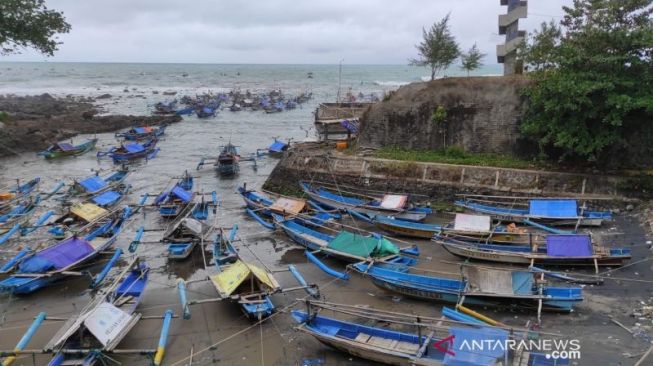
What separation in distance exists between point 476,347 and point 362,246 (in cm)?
724

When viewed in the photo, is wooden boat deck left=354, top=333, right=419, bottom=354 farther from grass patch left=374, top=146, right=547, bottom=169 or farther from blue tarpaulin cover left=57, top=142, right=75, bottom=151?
blue tarpaulin cover left=57, top=142, right=75, bottom=151

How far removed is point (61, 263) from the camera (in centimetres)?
1572

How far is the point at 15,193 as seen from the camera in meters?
24.9

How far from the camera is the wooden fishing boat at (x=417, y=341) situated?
30.6ft

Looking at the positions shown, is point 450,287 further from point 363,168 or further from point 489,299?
point 363,168

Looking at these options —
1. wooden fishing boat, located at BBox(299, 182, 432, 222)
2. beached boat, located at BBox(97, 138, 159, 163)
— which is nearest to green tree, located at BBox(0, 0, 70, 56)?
beached boat, located at BBox(97, 138, 159, 163)

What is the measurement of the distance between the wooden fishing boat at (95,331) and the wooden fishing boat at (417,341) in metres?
4.40

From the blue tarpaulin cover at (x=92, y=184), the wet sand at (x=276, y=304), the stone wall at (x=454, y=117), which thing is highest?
the stone wall at (x=454, y=117)

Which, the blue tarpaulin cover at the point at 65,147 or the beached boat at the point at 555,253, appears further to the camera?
the blue tarpaulin cover at the point at 65,147

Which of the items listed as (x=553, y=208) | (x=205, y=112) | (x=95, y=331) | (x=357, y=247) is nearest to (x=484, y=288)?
(x=357, y=247)

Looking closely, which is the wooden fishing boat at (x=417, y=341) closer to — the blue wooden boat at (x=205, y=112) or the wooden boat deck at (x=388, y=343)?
the wooden boat deck at (x=388, y=343)

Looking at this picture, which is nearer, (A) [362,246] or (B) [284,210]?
(A) [362,246]

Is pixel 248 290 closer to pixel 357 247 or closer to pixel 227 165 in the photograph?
pixel 357 247

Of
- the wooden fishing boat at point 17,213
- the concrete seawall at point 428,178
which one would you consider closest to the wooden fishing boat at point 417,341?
the concrete seawall at point 428,178
